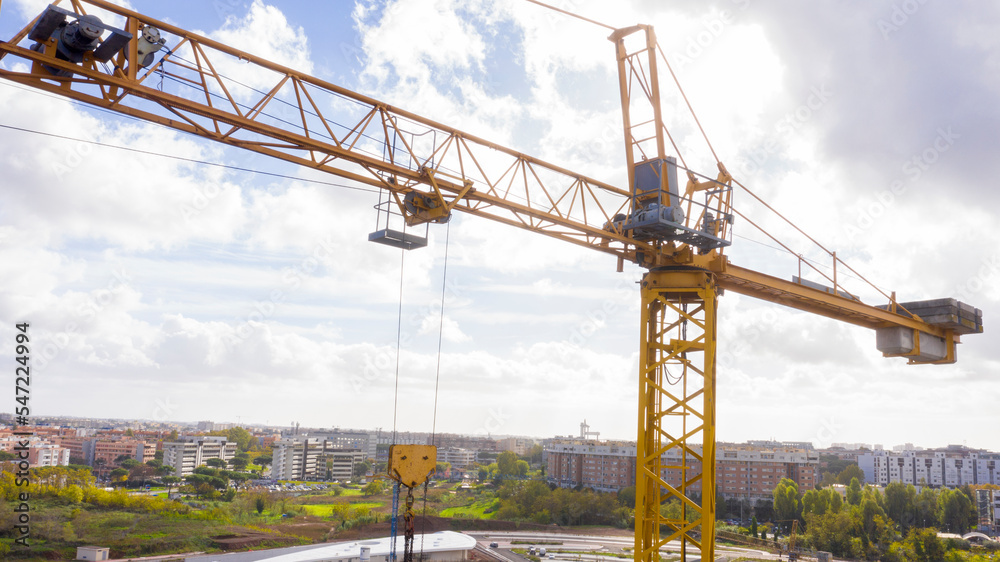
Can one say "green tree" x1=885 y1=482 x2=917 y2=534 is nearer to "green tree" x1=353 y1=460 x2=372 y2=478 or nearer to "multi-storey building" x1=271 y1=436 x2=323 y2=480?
"green tree" x1=353 y1=460 x2=372 y2=478

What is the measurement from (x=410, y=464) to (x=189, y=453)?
81.0 meters

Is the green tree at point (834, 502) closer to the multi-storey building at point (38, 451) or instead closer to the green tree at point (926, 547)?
the green tree at point (926, 547)

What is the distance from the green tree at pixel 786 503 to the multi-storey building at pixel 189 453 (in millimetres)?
61985

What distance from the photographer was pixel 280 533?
4259 cm

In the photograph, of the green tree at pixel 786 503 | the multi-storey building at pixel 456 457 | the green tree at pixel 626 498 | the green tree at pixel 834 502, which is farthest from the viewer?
the multi-storey building at pixel 456 457

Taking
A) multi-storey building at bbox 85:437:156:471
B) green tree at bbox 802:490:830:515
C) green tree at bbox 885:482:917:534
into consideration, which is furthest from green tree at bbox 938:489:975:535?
multi-storey building at bbox 85:437:156:471

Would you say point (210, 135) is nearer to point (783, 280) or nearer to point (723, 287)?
point (723, 287)

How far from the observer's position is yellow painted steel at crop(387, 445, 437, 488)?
887 cm

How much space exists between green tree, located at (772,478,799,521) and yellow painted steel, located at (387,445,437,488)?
1971 inches

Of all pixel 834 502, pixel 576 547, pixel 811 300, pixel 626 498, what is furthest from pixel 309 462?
pixel 811 300

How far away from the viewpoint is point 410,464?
9000 mm

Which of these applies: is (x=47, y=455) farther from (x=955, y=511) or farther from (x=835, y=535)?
(x=955, y=511)

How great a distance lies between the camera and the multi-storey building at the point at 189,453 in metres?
76.6

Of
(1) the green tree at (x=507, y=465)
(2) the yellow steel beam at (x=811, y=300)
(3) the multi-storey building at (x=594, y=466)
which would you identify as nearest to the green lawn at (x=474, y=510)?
(3) the multi-storey building at (x=594, y=466)
